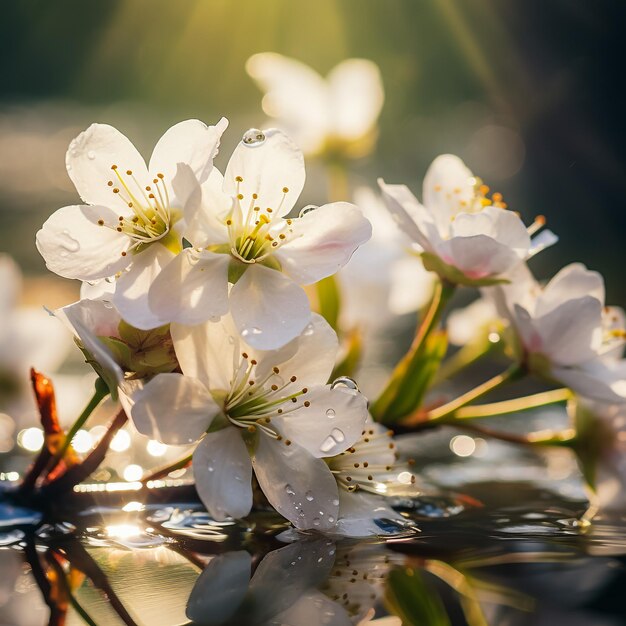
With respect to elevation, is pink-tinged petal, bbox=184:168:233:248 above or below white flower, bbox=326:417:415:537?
above

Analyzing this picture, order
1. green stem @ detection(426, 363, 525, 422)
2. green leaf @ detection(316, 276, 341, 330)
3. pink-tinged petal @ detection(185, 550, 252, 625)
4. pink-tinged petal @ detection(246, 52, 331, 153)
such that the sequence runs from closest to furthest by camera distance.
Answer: pink-tinged petal @ detection(185, 550, 252, 625)
green stem @ detection(426, 363, 525, 422)
green leaf @ detection(316, 276, 341, 330)
pink-tinged petal @ detection(246, 52, 331, 153)

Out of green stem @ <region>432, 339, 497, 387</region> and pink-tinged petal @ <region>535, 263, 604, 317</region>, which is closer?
pink-tinged petal @ <region>535, 263, 604, 317</region>

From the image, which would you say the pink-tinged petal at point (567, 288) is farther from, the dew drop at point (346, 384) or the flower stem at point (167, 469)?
the flower stem at point (167, 469)

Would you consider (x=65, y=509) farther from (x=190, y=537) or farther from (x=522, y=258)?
(x=522, y=258)

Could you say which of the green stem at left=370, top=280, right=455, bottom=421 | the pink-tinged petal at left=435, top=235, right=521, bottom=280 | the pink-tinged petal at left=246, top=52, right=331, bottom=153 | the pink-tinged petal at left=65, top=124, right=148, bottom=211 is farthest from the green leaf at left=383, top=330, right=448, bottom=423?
the pink-tinged petal at left=246, top=52, right=331, bottom=153

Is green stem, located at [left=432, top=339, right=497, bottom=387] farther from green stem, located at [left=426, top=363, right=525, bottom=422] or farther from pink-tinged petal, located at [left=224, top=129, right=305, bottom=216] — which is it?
pink-tinged petal, located at [left=224, top=129, right=305, bottom=216]

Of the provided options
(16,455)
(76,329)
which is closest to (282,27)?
(16,455)

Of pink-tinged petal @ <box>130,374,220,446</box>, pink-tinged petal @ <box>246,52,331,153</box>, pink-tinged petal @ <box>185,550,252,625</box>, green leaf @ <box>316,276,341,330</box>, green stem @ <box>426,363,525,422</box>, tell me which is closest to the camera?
pink-tinged petal @ <box>185,550,252,625</box>

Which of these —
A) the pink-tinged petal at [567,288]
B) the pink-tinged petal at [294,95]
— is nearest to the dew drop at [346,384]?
the pink-tinged petal at [567,288]
